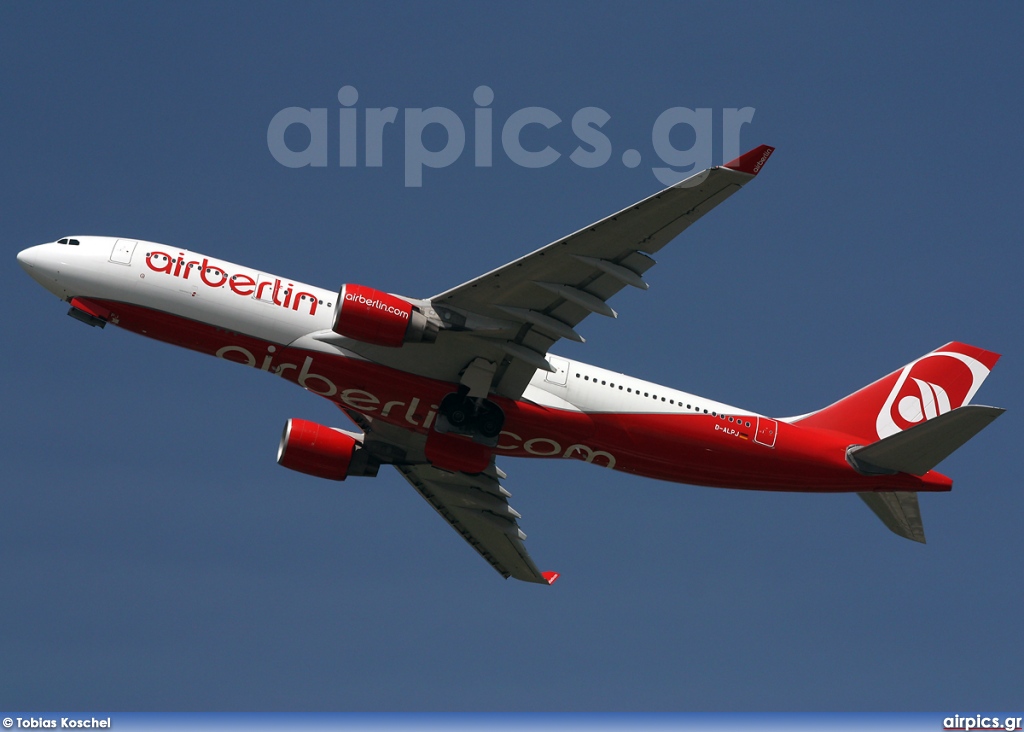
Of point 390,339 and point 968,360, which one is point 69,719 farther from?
point 968,360

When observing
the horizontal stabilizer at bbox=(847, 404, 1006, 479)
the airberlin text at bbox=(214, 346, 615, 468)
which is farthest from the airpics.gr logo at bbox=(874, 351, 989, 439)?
the airberlin text at bbox=(214, 346, 615, 468)

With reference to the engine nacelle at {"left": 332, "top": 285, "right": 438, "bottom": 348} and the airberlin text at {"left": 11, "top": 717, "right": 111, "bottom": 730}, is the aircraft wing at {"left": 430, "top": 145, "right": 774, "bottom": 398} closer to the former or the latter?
the engine nacelle at {"left": 332, "top": 285, "right": 438, "bottom": 348}

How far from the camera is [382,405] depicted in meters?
40.8

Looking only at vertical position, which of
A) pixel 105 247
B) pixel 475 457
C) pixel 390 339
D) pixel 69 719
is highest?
pixel 105 247

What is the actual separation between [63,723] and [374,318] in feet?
47.8

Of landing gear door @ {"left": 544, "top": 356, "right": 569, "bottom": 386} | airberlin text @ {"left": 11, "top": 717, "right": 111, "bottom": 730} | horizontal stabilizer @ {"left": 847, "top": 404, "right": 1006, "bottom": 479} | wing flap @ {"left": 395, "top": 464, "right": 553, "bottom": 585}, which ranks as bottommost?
airberlin text @ {"left": 11, "top": 717, "right": 111, "bottom": 730}

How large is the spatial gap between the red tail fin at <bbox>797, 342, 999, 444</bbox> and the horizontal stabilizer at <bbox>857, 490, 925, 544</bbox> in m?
2.10

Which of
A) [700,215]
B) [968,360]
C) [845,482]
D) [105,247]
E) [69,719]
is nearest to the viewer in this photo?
[700,215]

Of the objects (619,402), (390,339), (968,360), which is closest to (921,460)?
(968,360)

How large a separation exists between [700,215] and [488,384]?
9.06 meters

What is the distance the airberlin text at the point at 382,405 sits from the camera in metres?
39.5

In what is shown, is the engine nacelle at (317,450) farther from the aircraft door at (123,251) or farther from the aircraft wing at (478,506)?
the aircraft door at (123,251)

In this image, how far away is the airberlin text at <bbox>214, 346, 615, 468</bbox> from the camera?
1555 inches

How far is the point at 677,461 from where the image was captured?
4159 centimetres
